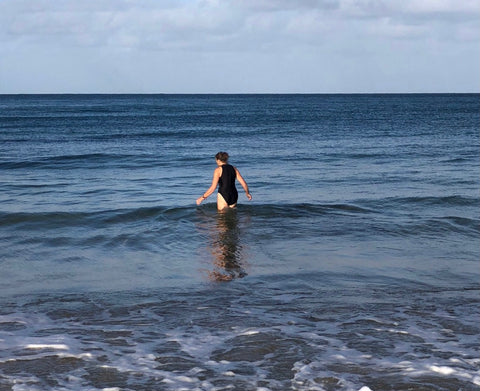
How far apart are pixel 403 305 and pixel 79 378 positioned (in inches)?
147

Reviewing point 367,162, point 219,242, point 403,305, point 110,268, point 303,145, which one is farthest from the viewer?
point 303,145

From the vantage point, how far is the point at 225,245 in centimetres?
1062

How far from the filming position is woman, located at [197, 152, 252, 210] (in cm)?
1288

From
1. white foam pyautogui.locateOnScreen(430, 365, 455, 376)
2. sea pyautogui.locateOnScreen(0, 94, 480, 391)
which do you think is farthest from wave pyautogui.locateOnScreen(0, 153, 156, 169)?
white foam pyautogui.locateOnScreen(430, 365, 455, 376)

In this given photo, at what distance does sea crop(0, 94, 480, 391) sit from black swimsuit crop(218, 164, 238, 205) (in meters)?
0.38

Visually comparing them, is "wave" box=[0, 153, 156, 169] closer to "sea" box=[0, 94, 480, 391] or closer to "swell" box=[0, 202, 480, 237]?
"sea" box=[0, 94, 480, 391]

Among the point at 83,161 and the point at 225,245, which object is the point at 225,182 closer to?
the point at 225,245

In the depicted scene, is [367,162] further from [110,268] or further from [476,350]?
[476,350]

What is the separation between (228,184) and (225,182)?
10 centimetres

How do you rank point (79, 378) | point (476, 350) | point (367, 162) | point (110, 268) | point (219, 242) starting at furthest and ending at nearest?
point (367, 162) → point (219, 242) → point (110, 268) → point (476, 350) → point (79, 378)

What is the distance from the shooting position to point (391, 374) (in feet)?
16.5

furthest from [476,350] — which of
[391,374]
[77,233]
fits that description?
[77,233]

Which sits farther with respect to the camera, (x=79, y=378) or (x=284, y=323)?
(x=284, y=323)

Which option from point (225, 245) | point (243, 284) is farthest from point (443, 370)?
point (225, 245)
